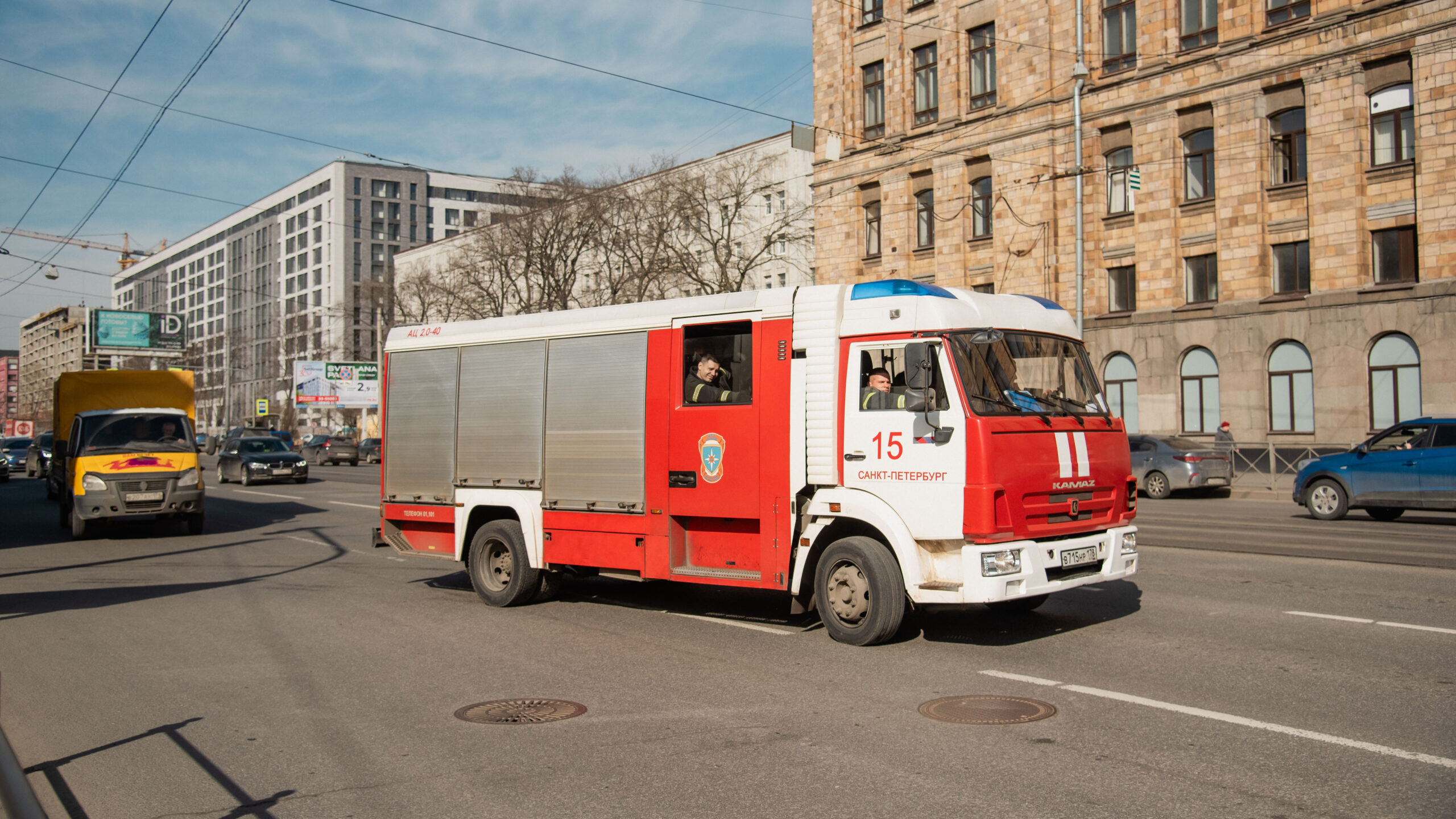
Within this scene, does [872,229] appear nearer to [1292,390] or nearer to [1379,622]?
[1292,390]

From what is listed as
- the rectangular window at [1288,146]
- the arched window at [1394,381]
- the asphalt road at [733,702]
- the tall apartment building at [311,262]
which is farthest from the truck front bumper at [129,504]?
the tall apartment building at [311,262]

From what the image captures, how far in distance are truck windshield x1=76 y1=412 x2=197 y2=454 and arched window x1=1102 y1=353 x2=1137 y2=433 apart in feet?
88.4

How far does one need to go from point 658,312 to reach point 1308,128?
27.4 meters

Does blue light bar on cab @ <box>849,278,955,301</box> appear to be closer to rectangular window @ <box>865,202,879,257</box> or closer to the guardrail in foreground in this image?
the guardrail in foreground

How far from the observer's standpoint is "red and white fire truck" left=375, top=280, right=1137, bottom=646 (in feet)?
26.2

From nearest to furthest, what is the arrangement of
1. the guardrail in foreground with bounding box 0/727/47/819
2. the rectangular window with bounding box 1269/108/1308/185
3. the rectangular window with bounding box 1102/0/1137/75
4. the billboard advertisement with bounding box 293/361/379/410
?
the guardrail in foreground with bounding box 0/727/47/819
the rectangular window with bounding box 1269/108/1308/185
the rectangular window with bounding box 1102/0/1137/75
the billboard advertisement with bounding box 293/361/379/410

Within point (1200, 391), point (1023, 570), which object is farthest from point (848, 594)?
point (1200, 391)

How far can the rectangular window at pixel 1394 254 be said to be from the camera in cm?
2906

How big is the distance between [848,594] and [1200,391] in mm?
28848

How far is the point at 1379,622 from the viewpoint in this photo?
341 inches

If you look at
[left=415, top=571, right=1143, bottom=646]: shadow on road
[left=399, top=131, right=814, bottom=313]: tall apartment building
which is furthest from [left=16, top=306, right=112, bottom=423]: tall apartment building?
[left=415, top=571, right=1143, bottom=646]: shadow on road

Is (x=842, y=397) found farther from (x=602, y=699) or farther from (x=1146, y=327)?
(x=1146, y=327)

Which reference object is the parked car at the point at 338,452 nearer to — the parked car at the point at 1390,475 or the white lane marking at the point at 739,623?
the parked car at the point at 1390,475

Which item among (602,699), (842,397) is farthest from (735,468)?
(602,699)
